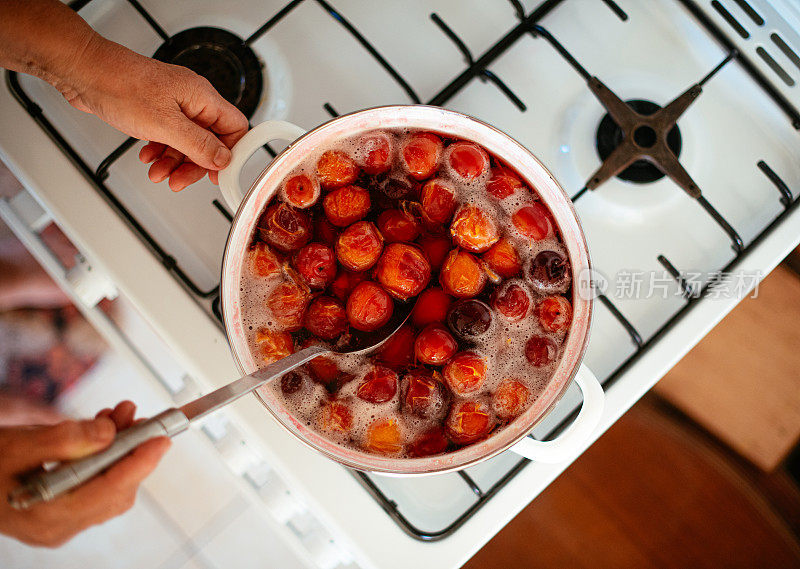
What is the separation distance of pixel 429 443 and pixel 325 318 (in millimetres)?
179

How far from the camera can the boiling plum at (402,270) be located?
0.61 metres

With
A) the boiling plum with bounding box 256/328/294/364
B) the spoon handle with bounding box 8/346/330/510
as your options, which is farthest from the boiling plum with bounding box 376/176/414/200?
the spoon handle with bounding box 8/346/330/510

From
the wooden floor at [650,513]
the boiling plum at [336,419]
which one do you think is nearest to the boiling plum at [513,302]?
the boiling plum at [336,419]

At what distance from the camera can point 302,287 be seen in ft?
2.03

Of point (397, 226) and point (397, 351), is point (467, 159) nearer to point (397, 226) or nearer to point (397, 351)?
point (397, 226)

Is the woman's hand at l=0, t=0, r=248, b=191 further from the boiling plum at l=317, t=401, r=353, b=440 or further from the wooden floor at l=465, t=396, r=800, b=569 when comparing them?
the wooden floor at l=465, t=396, r=800, b=569

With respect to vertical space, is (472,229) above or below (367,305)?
above

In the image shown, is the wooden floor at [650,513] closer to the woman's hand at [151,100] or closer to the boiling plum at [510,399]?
the boiling plum at [510,399]

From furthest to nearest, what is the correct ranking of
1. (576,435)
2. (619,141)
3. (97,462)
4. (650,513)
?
(650,513) < (619,141) < (576,435) < (97,462)

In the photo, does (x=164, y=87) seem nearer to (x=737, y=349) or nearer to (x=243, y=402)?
(x=243, y=402)

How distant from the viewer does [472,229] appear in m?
0.62

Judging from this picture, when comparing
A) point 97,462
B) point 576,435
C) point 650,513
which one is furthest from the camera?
point 650,513

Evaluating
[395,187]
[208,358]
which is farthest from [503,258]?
[208,358]

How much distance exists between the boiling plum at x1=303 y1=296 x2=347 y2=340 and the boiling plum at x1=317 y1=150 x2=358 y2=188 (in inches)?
5.2
